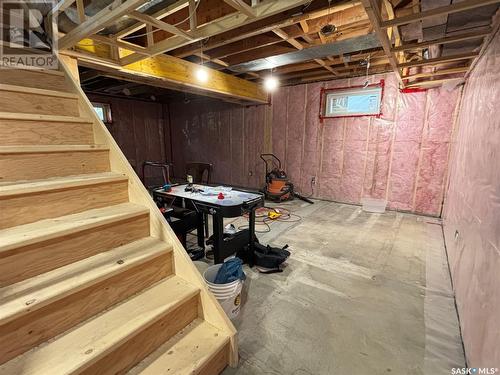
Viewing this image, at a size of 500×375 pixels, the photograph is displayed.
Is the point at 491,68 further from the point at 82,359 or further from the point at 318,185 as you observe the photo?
the point at 318,185

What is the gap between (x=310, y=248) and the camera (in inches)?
117

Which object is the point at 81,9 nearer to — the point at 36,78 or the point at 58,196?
the point at 36,78

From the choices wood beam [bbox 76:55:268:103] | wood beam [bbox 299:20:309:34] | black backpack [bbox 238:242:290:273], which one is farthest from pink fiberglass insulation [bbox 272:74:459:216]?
black backpack [bbox 238:242:290:273]

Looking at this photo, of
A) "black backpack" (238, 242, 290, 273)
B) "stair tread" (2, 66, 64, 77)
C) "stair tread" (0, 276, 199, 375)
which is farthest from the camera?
"black backpack" (238, 242, 290, 273)

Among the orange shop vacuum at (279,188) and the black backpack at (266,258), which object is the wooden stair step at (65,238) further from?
the orange shop vacuum at (279,188)

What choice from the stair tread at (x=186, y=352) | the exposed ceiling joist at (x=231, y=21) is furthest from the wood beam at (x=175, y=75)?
the stair tread at (x=186, y=352)

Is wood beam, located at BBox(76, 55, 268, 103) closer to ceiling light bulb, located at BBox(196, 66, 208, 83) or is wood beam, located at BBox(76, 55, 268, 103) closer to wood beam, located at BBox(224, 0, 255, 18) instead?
ceiling light bulb, located at BBox(196, 66, 208, 83)

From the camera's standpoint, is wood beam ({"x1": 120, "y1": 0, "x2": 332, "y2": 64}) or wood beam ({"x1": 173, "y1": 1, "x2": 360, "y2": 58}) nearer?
wood beam ({"x1": 120, "y1": 0, "x2": 332, "y2": 64})

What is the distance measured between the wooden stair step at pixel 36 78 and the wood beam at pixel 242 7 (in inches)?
58.8

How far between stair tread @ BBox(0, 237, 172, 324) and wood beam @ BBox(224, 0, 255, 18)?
1.64 m

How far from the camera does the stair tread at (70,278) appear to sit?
99 cm

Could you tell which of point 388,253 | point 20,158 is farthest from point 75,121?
point 388,253

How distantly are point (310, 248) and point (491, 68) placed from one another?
230 centimetres

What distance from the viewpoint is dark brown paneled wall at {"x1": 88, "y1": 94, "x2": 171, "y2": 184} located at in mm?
6883
